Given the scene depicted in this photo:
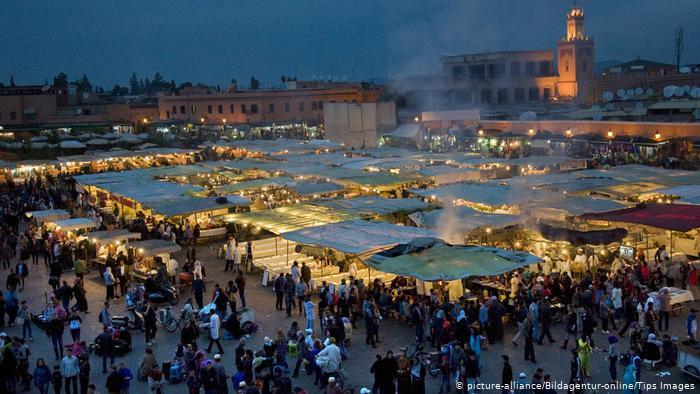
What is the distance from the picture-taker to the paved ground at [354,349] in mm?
9180

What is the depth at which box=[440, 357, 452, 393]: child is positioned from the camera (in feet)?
28.4

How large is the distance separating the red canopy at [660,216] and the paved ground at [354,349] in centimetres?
232

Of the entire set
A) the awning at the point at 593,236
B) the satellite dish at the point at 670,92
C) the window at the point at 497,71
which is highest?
the window at the point at 497,71

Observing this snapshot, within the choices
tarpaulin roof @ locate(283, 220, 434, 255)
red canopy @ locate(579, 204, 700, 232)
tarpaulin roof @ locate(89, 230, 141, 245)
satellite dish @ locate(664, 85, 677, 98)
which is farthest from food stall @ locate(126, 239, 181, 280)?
satellite dish @ locate(664, 85, 677, 98)

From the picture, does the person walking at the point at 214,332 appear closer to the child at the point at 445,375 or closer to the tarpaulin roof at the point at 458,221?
the child at the point at 445,375

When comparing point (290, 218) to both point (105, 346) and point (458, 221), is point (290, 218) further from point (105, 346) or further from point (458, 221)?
point (105, 346)

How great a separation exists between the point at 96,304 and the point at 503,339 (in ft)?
25.4

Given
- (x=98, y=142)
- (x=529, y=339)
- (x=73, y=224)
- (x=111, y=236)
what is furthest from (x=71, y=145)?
(x=529, y=339)

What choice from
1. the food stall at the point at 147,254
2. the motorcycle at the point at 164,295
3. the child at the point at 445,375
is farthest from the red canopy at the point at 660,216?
the food stall at the point at 147,254

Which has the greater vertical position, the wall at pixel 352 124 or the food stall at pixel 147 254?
the wall at pixel 352 124

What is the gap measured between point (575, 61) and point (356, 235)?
157ft

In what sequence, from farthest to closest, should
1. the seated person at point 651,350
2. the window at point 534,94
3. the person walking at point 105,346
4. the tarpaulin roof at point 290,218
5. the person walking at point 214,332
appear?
1. the window at point 534,94
2. the tarpaulin roof at point 290,218
3. the person walking at point 214,332
4. the person walking at point 105,346
5. the seated person at point 651,350

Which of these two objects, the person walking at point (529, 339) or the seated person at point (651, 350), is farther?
the person walking at point (529, 339)

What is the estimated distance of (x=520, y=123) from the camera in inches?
1414
